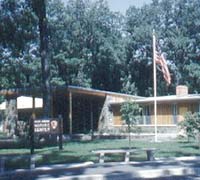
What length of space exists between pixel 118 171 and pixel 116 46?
46659 millimetres

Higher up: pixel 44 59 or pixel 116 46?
pixel 116 46

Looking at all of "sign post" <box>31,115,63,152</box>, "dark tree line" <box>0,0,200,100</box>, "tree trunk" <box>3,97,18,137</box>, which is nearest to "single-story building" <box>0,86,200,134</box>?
"tree trunk" <box>3,97,18,137</box>

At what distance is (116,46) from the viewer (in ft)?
193

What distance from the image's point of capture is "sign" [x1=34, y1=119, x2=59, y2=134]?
1904 cm

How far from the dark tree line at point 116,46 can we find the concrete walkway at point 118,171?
40910 millimetres

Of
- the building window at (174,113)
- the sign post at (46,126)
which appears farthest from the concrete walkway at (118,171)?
the building window at (174,113)

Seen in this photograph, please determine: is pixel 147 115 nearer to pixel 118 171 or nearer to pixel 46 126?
pixel 46 126

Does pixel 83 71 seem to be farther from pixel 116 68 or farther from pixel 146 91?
pixel 146 91

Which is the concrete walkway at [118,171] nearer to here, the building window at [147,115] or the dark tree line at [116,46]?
the building window at [147,115]

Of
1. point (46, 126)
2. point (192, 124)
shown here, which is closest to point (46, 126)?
point (46, 126)

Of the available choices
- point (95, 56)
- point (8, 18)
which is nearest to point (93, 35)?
point (95, 56)

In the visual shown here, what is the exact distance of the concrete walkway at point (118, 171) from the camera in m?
11.4

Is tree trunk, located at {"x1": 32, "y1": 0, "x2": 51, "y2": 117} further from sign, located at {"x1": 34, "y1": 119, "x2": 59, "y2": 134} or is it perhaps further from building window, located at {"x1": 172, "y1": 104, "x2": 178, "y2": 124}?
building window, located at {"x1": 172, "y1": 104, "x2": 178, "y2": 124}

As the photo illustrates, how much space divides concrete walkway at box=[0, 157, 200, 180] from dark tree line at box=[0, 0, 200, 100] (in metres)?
40.9
